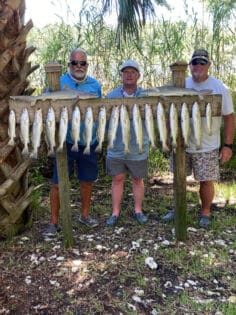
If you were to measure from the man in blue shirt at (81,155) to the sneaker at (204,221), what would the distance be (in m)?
1.09

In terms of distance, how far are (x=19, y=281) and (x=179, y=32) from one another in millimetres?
4859

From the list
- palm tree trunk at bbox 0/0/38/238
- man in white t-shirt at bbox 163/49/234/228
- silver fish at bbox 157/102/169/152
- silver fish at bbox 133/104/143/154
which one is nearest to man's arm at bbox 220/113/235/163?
man in white t-shirt at bbox 163/49/234/228

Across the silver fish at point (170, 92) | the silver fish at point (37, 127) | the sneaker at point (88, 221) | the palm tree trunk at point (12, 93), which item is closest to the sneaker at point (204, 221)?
the sneaker at point (88, 221)

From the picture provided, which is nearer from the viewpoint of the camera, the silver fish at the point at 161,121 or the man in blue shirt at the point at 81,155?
the silver fish at the point at 161,121

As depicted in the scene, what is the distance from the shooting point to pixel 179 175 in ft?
12.5

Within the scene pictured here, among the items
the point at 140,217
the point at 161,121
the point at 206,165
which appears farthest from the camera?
the point at 140,217

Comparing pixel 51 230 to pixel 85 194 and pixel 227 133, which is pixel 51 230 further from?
pixel 227 133

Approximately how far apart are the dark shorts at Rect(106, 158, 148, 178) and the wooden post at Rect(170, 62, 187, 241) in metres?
0.48

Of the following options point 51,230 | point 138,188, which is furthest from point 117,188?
point 51,230

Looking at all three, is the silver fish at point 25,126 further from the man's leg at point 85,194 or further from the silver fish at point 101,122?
the man's leg at point 85,194

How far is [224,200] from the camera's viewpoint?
204 inches

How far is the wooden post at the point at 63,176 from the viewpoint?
3.60 metres

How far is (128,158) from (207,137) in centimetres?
80

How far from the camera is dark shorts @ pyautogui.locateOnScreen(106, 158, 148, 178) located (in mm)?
4180
